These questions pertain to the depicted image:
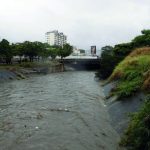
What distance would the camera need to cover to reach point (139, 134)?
58.4 feet

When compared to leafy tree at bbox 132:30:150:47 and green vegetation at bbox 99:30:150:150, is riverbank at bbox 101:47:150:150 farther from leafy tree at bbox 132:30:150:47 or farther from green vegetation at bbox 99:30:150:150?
leafy tree at bbox 132:30:150:47

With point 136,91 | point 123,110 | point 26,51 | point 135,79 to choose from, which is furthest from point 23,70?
point 123,110

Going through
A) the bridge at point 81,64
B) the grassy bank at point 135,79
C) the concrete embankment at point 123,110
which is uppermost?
the grassy bank at point 135,79

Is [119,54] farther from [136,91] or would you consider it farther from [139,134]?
[139,134]

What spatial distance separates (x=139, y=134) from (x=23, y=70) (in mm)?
74528

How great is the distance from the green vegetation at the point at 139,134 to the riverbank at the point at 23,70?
53523 mm

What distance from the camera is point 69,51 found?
145750mm

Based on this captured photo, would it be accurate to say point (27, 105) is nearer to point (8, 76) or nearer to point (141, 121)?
point (141, 121)

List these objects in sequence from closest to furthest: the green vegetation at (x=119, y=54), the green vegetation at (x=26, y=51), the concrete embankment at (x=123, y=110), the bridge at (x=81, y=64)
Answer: the concrete embankment at (x=123, y=110), the green vegetation at (x=119, y=54), the green vegetation at (x=26, y=51), the bridge at (x=81, y=64)

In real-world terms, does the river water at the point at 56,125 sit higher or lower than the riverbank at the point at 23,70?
higher

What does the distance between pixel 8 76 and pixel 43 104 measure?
134 feet

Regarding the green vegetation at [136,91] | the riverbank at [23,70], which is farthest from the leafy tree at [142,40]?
the green vegetation at [136,91]

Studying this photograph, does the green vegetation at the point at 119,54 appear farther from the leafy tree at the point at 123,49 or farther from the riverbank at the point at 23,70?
the riverbank at the point at 23,70

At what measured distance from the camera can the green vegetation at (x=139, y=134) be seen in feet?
56.5
